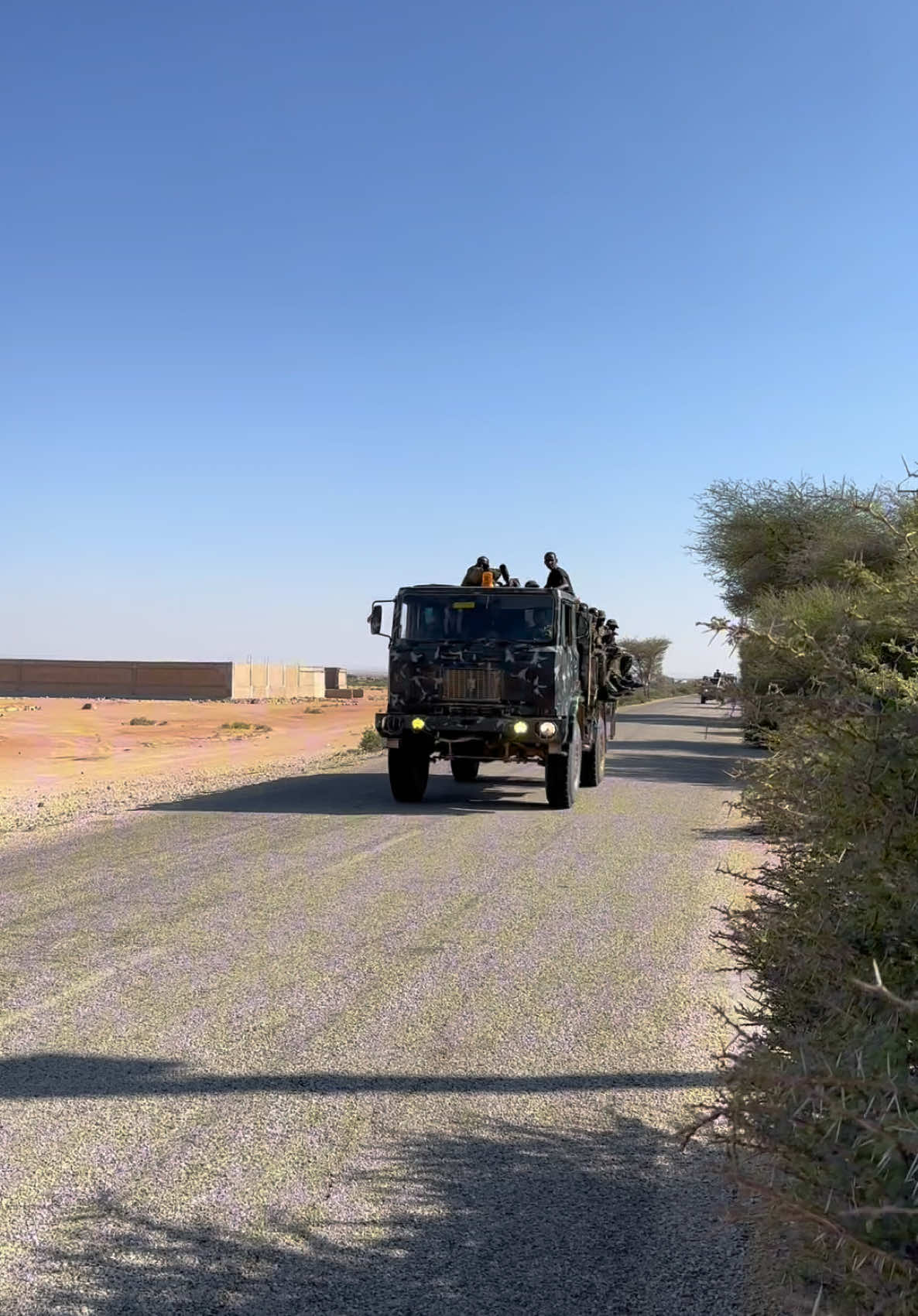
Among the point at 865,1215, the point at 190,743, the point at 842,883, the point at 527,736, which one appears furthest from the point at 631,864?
the point at 190,743

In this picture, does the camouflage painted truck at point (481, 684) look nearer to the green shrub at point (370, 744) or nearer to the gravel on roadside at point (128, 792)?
the gravel on roadside at point (128, 792)

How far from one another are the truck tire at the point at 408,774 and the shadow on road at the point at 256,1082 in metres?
9.55

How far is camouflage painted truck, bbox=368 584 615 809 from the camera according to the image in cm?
1391

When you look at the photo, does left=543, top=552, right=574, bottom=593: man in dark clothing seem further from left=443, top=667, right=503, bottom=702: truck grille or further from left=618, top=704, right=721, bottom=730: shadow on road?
left=618, top=704, right=721, bottom=730: shadow on road

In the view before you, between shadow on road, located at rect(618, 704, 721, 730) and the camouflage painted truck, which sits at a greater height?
the camouflage painted truck

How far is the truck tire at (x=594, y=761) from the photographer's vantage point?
661 inches

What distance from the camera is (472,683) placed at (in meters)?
14.0

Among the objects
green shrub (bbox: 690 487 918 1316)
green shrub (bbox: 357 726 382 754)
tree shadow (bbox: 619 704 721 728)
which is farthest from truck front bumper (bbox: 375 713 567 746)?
tree shadow (bbox: 619 704 721 728)

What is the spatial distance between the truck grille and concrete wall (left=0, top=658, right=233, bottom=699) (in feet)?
205

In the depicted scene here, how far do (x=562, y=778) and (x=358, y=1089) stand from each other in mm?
9585

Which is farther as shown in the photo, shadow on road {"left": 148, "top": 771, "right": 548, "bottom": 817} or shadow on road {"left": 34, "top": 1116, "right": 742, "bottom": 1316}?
shadow on road {"left": 148, "top": 771, "right": 548, "bottom": 817}

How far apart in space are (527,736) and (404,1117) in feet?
31.3

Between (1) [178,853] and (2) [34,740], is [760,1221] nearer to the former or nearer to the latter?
(1) [178,853]

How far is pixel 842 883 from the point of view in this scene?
273cm
